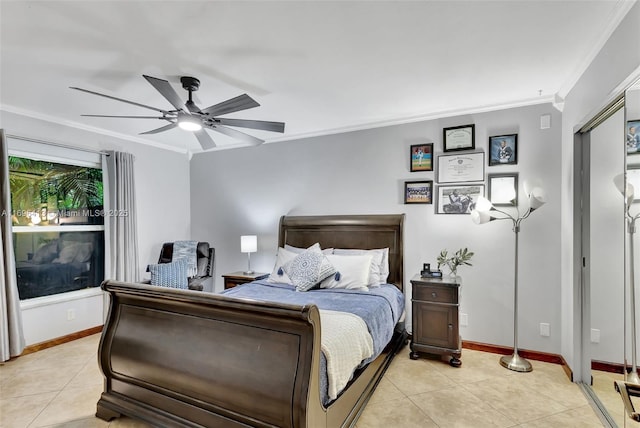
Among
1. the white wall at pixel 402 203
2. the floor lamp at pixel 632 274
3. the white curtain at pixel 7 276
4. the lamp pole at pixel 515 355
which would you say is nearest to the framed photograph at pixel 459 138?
the white wall at pixel 402 203

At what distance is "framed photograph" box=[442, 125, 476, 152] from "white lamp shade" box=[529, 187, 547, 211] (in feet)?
2.62

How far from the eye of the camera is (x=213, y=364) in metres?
1.89

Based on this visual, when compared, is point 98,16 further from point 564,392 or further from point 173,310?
point 564,392

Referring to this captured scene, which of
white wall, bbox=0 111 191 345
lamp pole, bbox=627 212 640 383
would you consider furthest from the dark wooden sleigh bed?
white wall, bbox=0 111 191 345

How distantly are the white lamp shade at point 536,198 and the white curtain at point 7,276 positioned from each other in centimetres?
502

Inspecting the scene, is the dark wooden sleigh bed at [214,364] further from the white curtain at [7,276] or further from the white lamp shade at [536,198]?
the white lamp shade at [536,198]

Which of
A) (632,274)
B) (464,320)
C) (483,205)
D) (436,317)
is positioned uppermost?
(483,205)

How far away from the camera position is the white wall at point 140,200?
3.58m

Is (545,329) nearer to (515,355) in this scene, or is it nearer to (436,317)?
(515,355)

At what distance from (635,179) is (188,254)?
4.54 metres

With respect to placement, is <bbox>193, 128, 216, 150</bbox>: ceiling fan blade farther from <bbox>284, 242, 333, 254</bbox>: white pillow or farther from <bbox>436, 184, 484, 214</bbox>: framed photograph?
<bbox>436, 184, 484, 214</bbox>: framed photograph

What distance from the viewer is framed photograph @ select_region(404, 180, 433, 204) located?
369 cm

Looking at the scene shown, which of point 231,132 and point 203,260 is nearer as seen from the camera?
point 231,132

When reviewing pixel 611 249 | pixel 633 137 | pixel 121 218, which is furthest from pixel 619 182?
pixel 121 218
